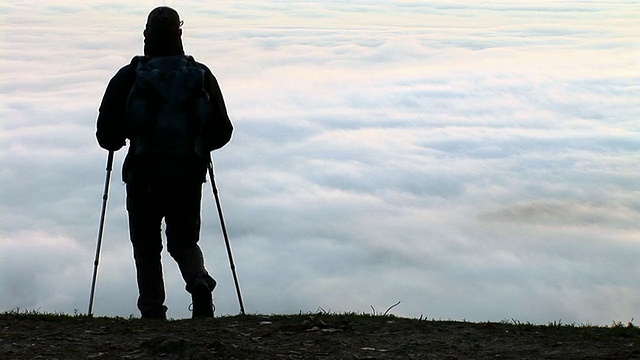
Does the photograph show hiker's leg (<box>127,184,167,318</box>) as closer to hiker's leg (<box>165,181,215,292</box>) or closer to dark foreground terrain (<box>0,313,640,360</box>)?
hiker's leg (<box>165,181,215,292</box>)

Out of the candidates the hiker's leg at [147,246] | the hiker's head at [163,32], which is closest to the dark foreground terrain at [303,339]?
the hiker's leg at [147,246]

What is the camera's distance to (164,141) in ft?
35.3

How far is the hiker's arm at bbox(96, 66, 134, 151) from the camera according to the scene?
10.8m

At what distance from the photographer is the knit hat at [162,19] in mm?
10812

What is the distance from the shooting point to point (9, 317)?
10.4 meters

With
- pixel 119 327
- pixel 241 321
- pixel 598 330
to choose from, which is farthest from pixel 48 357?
pixel 598 330

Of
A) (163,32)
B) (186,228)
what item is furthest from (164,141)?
(163,32)

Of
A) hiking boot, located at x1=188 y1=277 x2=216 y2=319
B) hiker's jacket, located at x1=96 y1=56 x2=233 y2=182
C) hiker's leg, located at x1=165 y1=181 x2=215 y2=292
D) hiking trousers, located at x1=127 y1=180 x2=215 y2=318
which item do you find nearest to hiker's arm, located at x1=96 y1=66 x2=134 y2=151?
hiker's jacket, located at x1=96 y1=56 x2=233 y2=182

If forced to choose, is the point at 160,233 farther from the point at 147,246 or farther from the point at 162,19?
the point at 162,19

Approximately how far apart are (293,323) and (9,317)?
8.74 ft

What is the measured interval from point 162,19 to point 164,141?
1.19 meters

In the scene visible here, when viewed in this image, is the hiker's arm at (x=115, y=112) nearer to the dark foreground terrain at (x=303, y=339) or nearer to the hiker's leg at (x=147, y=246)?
the hiker's leg at (x=147, y=246)

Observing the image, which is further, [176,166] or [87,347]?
[176,166]

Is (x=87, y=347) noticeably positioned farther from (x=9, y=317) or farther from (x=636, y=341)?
(x=636, y=341)
